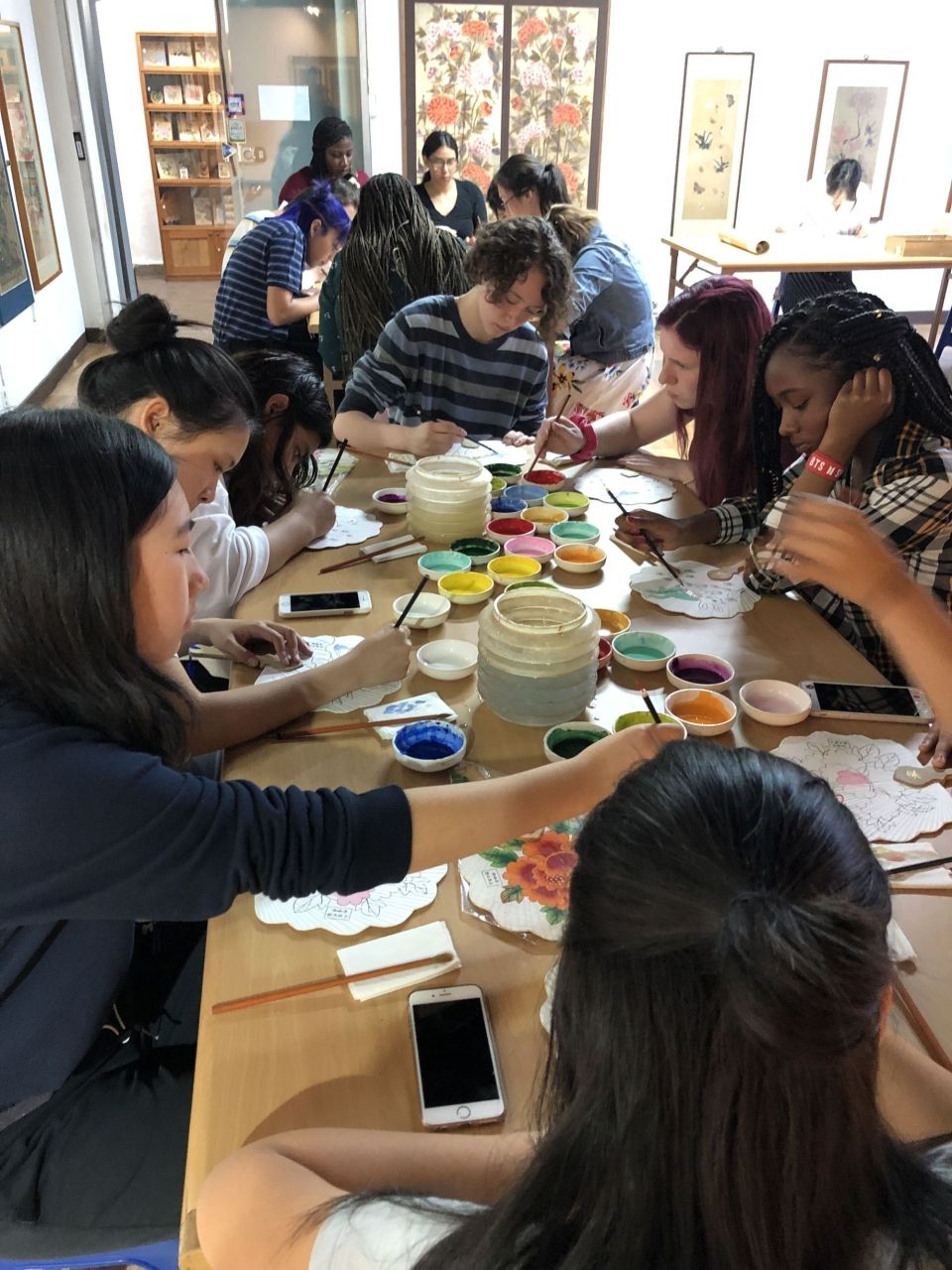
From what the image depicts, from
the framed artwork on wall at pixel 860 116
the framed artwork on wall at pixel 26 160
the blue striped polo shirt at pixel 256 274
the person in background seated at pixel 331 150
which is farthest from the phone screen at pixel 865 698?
the framed artwork on wall at pixel 860 116

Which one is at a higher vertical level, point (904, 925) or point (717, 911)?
point (717, 911)

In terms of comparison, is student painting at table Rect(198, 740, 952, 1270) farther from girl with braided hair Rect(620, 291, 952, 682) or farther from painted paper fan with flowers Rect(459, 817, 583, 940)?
girl with braided hair Rect(620, 291, 952, 682)

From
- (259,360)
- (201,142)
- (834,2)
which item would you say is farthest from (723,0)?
(259,360)

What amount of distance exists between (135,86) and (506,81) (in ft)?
15.0

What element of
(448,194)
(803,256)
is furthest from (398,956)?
(803,256)

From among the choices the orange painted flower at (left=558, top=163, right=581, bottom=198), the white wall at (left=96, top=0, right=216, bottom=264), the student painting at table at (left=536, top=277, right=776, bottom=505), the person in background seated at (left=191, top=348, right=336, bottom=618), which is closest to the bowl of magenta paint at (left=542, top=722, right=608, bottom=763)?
the person in background seated at (left=191, top=348, right=336, bottom=618)

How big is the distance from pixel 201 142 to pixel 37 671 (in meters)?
9.52

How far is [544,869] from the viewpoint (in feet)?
3.60

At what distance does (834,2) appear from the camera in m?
6.14

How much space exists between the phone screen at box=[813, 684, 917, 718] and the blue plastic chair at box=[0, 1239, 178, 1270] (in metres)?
1.12

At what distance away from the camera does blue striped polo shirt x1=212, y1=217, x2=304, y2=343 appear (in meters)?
3.64

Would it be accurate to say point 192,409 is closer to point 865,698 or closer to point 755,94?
point 865,698

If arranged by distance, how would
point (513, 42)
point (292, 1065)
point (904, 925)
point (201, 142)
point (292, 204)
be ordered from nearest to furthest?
point (292, 1065)
point (904, 925)
point (292, 204)
point (513, 42)
point (201, 142)

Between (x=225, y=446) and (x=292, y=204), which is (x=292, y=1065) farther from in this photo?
(x=292, y=204)
